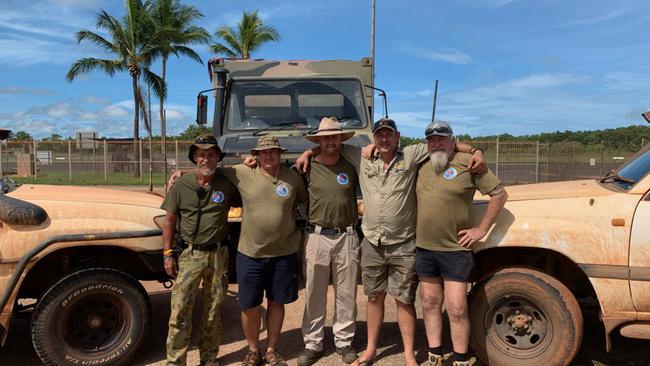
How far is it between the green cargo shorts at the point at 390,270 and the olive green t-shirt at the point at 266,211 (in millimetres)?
621

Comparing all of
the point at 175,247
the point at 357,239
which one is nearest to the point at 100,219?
the point at 175,247

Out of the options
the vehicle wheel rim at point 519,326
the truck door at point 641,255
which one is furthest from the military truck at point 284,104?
the truck door at point 641,255

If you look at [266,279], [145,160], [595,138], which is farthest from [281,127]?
[595,138]

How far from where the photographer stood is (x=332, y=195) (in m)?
4.05

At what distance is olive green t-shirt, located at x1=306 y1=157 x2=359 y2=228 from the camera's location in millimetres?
4059

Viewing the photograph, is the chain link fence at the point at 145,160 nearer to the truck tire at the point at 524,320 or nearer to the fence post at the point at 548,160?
the fence post at the point at 548,160

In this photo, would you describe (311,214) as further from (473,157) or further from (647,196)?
(647,196)

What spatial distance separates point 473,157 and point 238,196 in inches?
74.4

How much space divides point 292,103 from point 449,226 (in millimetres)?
3472

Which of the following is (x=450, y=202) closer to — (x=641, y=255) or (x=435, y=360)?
(x=435, y=360)

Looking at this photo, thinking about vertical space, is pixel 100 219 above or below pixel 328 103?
below

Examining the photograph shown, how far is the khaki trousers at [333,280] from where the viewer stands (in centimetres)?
413

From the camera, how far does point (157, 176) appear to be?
980 inches

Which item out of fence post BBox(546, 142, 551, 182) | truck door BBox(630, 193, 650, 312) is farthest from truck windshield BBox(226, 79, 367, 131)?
fence post BBox(546, 142, 551, 182)
